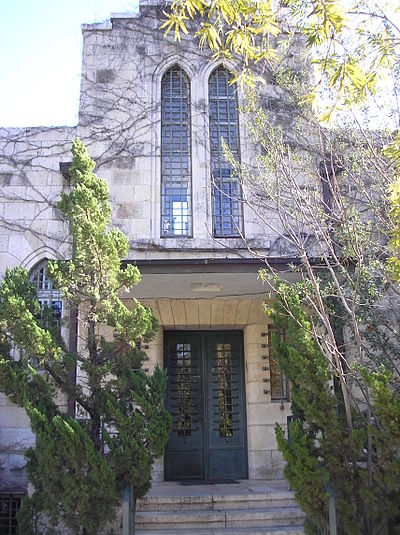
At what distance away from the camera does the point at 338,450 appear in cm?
616

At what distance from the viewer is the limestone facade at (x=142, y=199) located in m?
9.16

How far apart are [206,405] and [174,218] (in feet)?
10.1

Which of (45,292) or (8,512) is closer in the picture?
(8,512)

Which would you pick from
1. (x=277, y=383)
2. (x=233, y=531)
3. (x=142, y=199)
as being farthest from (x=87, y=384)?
(x=142, y=199)

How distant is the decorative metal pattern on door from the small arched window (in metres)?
1.81

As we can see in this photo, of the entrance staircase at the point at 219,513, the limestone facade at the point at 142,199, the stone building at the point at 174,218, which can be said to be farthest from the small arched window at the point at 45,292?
the entrance staircase at the point at 219,513

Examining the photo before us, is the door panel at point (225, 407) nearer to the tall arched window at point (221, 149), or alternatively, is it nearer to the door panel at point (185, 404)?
the door panel at point (185, 404)

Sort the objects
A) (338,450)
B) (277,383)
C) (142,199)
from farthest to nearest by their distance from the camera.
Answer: (142,199) → (277,383) → (338,450)

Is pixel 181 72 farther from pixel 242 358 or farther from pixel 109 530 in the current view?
pixel 109 530

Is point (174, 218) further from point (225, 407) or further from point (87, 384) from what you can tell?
point (87, 384)

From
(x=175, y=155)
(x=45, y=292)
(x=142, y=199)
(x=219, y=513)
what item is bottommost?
(x=219, y=513)

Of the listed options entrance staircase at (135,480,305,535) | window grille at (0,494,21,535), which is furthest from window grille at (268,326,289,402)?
window grille at (0,494,21,535)

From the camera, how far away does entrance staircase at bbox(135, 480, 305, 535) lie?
702 cm

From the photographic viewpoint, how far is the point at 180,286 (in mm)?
8820
